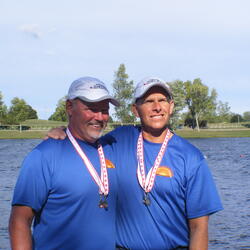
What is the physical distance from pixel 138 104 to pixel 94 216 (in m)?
1.25

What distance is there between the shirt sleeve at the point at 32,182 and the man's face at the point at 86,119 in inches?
19.1

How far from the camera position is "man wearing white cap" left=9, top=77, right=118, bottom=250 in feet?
12.3

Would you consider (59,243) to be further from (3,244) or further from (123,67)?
(123,67)

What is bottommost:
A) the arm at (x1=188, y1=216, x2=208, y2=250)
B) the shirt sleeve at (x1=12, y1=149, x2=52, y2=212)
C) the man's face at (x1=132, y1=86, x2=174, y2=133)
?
the arm at (x1=188, y1=216, x2=208, y2=250)

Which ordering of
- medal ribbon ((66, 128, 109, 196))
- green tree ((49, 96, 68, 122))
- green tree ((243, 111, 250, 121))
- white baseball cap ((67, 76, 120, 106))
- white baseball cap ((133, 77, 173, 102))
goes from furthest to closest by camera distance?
1. green tree ((243, 111, 250, 121))
2. green tree ((49, 96, 68, 122))
3. white baseball cap ((133, 77, 173, 102))
4. white baseball cap ((67, 76, 120, 106))
5. medal ribbon ((66, 128, 109, 196))

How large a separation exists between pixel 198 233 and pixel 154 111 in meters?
1.18

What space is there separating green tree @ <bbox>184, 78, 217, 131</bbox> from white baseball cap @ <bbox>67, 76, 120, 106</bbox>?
385 feet

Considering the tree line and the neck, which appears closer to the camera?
the neck

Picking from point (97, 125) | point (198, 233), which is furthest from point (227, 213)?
point (97, 125)

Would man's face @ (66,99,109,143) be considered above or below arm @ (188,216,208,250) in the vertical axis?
above

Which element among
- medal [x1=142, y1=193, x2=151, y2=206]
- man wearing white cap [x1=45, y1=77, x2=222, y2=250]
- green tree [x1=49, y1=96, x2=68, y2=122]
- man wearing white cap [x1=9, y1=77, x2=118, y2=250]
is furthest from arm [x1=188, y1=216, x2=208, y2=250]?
green tree [x1=49, y1=96, x2=68, y2=122]

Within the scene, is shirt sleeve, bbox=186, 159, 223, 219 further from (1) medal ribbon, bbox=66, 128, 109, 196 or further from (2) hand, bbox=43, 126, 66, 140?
(2) hand, bbox=43, 126, 66, 140

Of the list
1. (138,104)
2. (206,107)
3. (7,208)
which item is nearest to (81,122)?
(138,104)

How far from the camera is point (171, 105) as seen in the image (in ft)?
15.2
